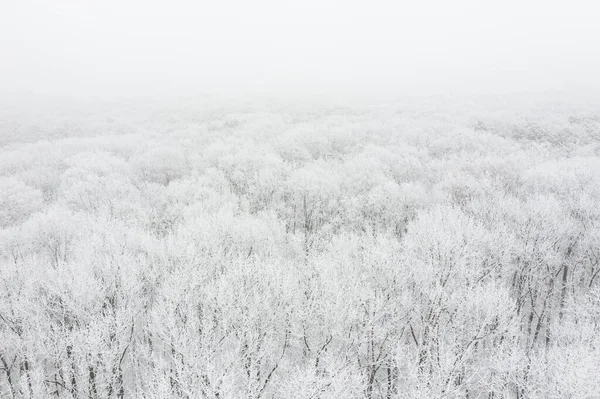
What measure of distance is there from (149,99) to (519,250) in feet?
405

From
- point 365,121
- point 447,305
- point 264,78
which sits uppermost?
point 264,78

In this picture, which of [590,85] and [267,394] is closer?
[267,394]

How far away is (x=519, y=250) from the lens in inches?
1105

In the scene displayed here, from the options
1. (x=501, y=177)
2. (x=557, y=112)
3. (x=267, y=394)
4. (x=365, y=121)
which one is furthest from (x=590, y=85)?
(x=267, y=394)

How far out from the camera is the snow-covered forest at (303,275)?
19375 mm

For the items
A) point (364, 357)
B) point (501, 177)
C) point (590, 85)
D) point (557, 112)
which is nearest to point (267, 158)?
point (501, 177)

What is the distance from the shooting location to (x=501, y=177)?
40.5m

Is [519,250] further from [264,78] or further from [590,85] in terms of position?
[264,78]

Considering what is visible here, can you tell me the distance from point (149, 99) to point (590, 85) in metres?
156

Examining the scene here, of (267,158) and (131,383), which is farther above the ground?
Answer: (267,158)

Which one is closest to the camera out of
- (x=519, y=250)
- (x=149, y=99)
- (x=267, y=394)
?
(x=267, y=394)

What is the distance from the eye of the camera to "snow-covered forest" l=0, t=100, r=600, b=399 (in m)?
19.4

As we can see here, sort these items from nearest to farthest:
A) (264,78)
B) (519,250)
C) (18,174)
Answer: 1. (519,250)
2. (18,174)
3. (264,78)

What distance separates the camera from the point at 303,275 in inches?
1025
